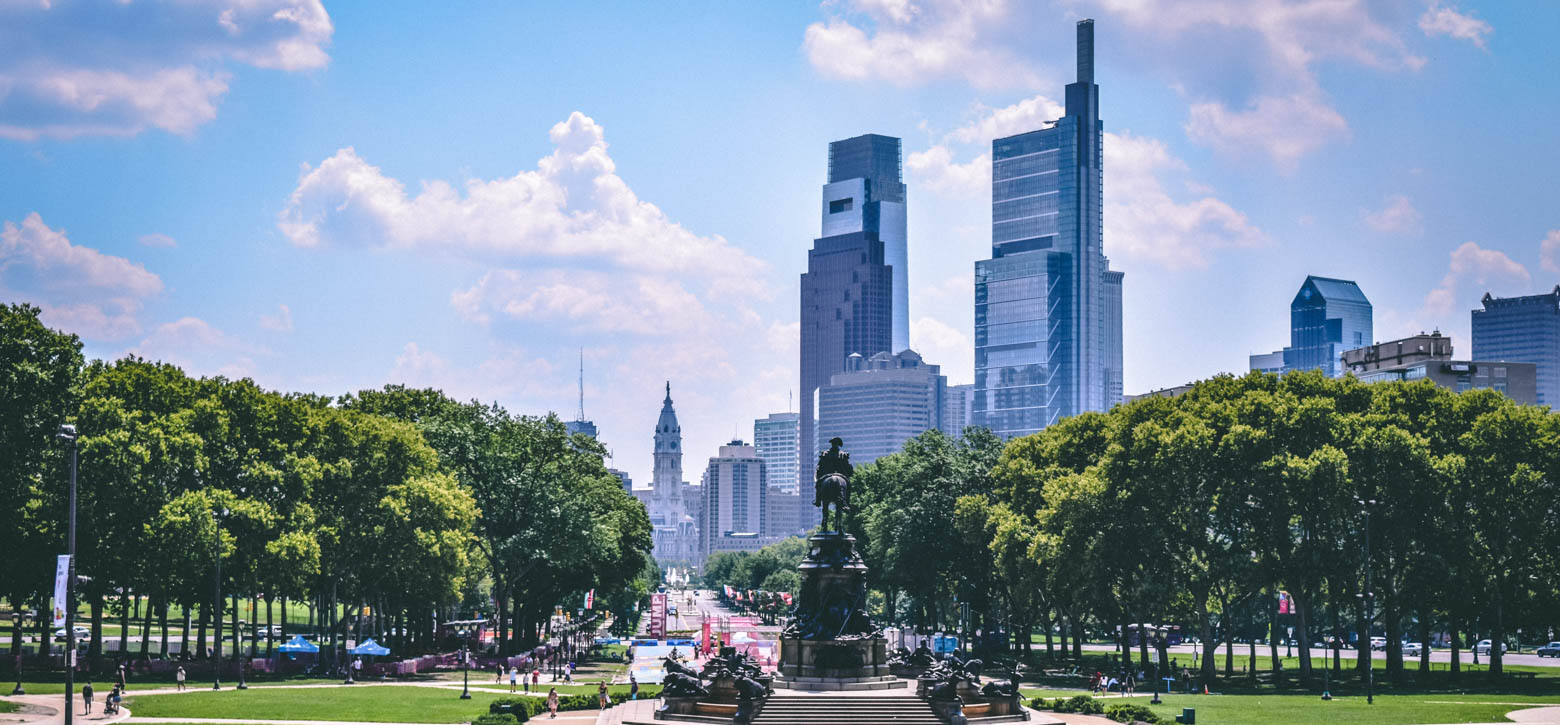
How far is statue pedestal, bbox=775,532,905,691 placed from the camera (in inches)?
2067

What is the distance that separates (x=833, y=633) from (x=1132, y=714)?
12.1m

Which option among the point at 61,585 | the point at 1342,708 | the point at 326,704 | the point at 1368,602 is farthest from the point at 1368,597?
the point at 61,585

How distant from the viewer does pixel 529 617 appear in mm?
115375

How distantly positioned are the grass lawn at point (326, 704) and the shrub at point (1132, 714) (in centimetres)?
2439

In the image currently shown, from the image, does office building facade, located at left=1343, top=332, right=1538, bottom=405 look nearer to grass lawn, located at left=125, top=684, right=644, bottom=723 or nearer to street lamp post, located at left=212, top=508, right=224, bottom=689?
grass lawn, located at left=125, top=684, right=644, bottom=723

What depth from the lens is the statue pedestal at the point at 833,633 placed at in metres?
52.5

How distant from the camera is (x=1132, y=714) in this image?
183ft

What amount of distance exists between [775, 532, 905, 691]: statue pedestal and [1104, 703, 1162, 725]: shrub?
9086 mm

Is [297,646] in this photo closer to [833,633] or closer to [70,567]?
[70,567]

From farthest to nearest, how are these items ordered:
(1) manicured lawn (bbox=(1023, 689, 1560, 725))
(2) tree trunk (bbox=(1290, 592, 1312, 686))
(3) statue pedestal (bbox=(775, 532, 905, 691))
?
(2) tree trunk (bbox=(1290, 592, 1312, 686))
(1) manicured lawn (bbox=(1023, 689, 1560, 725))
(3) statue pedestal (bbox=(775, 532, 905, 691))

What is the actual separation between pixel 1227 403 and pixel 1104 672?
20511mm

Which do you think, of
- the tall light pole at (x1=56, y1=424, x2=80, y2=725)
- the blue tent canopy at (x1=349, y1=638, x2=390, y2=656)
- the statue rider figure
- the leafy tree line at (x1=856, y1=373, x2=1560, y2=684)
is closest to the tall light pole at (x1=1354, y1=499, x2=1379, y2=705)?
the leafy tree line at (x1=856, y1=373, x2=1560, y2=684)

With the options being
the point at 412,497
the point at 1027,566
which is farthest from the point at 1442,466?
the point at 412,497

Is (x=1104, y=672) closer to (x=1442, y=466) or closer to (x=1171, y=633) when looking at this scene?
(x=1442, y=466)
